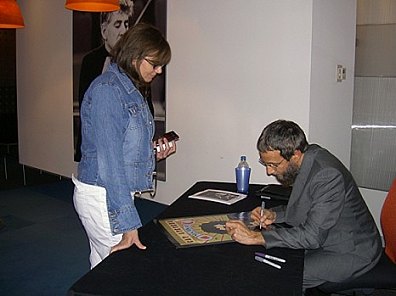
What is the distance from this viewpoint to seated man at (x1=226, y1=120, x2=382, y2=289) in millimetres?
1781

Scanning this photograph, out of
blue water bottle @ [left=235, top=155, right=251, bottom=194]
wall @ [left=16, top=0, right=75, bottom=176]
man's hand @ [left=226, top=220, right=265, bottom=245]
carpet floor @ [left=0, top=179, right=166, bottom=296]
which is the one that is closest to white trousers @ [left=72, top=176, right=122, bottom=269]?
man's hand @ [left=226, top=220, right=265, bottom=245]

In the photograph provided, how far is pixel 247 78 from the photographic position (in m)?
3.79

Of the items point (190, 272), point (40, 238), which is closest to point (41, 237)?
point (40, 238)

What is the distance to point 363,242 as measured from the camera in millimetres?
1911

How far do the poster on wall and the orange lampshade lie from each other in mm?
1258

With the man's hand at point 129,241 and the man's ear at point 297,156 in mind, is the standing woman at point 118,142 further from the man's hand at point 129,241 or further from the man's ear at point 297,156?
the man's ear at point 297,156

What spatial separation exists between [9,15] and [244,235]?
2887 mm

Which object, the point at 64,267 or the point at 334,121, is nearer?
the point at 64,267

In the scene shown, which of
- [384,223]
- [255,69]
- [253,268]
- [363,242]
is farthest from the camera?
[255,69]

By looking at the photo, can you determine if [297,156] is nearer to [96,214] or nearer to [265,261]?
[265,261]

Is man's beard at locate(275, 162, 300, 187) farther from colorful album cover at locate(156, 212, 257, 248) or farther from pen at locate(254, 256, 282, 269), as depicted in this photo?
pen at locate(254, 256, 282, 269)

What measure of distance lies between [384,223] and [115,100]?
4.38 feet

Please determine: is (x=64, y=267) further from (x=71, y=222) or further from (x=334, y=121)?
(x=334, y=121)

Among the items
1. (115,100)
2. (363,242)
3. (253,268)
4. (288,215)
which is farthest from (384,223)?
(115,100)
